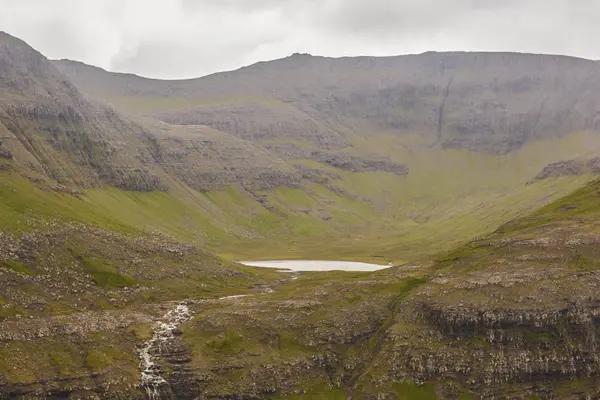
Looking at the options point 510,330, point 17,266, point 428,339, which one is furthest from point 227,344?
point 510,330

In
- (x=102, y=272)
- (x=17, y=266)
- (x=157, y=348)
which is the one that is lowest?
(x=157, y=348)

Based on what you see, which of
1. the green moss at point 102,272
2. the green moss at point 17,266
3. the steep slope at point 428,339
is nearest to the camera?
the steep slope at point 428,339

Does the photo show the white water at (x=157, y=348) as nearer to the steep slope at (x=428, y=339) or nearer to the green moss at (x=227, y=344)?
the steep slope at (x=428, y=339)

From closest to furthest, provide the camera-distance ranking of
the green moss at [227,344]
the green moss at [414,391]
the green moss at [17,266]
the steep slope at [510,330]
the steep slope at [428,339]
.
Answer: the green moss at [414,391] < the steep slope at [510,330] < the steep slope at [428,339] < the green moss at [227,344] < the green moss at [17,266]

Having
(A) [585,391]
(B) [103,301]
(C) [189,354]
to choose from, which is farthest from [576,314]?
(B) [103,301]

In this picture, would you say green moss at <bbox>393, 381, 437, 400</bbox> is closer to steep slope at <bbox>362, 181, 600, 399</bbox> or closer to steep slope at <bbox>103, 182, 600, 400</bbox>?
steep slope at <bbox>103, 182, 600, 400</bbox>

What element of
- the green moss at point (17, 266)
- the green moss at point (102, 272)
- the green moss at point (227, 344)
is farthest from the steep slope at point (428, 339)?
the green moss at point (17, 266)

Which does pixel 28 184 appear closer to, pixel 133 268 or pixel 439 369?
pixel 133 268

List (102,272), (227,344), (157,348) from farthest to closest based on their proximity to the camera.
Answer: (102,272)
(227,344)
(157,348)

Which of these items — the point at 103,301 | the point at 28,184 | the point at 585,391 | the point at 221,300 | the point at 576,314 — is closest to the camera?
the point at 585,391

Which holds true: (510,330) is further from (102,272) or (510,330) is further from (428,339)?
(102,272)

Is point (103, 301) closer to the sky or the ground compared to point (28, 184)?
closer to the ground
